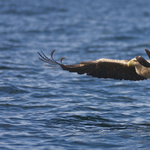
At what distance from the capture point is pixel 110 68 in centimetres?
946

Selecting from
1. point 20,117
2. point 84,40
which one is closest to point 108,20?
point 84,40

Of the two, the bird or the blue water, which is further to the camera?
the bird

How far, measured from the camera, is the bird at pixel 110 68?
29.5ft

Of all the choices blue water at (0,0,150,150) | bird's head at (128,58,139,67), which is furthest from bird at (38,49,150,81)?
blue water at (0,0,150,150)

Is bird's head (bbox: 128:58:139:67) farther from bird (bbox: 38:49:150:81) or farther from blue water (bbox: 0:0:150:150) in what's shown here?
blue water (bbox: 0:0:150:150)

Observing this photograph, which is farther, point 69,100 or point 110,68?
point 69,100

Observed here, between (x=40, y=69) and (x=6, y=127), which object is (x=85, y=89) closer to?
(x=40, y=69)

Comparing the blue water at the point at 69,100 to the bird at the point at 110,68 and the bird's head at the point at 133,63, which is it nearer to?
the bird at the point at 110,68

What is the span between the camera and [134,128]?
27.9ft

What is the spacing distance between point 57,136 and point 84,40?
45.7ft

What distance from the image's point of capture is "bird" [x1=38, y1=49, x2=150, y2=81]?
8977mm

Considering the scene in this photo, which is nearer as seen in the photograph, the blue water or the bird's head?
the blue water

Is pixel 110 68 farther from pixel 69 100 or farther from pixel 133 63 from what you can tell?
pixel 69 100

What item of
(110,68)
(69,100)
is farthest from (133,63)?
(69,100)
